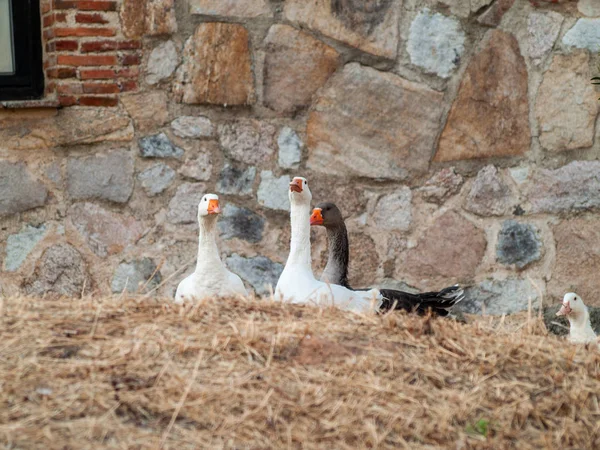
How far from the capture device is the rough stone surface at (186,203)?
18.7ft

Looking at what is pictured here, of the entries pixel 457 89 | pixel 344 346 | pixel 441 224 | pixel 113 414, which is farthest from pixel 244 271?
pixel 113 414

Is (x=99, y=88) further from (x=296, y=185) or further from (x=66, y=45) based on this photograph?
(x=296, y=185)

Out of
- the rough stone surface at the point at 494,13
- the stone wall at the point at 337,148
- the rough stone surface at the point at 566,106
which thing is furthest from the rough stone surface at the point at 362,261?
the rough stone surface at the point at 494,13

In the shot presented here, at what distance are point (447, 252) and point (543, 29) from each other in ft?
4.43

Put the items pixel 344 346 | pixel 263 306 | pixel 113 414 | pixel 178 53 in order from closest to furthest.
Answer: pixel 113 414 < pixel 344 346 < pixel 263 306 < pixel 178 53

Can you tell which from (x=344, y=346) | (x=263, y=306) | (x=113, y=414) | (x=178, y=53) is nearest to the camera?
(x=113, y=414)

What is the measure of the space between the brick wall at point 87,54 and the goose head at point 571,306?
2584 mm

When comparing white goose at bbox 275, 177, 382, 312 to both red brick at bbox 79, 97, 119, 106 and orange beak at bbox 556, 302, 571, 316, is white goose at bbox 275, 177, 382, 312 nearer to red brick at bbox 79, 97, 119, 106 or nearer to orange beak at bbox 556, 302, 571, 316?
orange beak at bbox 556, 302, 571, 316

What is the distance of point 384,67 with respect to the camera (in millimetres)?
5695

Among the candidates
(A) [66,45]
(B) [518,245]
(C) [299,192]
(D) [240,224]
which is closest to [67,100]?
(A) [66,45]

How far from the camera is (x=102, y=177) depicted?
5668 mm

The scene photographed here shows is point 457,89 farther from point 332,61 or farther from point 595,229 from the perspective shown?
point 595,229

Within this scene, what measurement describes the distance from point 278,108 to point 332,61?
1.31 ft

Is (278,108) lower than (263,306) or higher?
higher
